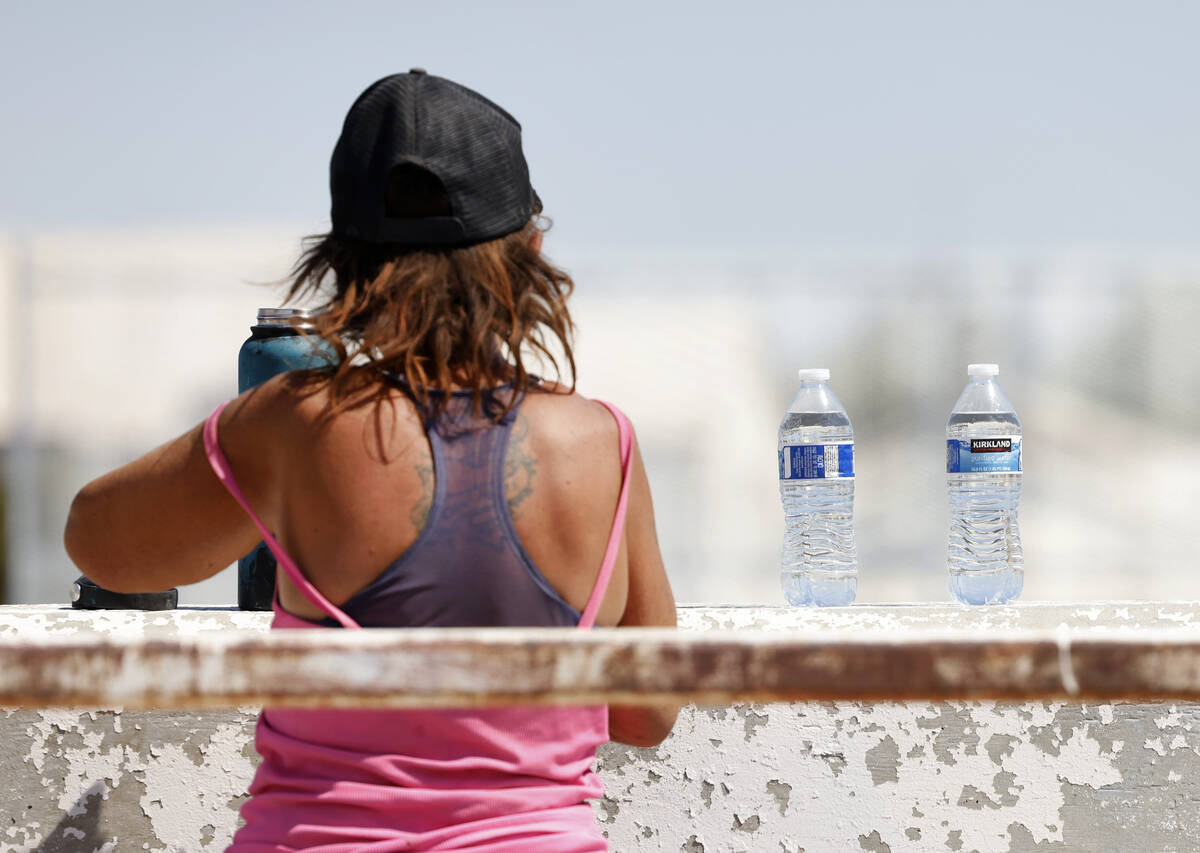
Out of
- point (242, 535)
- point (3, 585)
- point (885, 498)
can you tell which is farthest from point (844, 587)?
point (3, 585)

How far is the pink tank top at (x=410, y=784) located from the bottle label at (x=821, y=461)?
1.02 m

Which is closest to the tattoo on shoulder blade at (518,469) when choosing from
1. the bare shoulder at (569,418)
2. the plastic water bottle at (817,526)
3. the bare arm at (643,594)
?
the bare shoulder at (569,418)

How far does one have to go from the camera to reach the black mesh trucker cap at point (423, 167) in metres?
1.17

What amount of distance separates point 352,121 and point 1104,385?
3799mm

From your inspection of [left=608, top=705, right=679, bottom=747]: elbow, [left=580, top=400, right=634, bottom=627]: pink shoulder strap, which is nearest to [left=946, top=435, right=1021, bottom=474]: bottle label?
[left=608, top=705, right=679, bottom=747]: elbow

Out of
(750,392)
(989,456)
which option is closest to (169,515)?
(989,456)

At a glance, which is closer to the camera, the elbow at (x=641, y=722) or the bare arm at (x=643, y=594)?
the bare arm at (x=643, y=594)

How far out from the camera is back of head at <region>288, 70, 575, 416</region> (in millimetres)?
1146

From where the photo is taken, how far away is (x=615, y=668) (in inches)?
29.8

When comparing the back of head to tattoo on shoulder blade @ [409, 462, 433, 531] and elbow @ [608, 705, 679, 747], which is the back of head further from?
elbow @ [608, 705, 679, 747]

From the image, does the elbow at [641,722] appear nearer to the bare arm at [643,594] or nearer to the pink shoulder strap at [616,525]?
the bare arm at [643,594]

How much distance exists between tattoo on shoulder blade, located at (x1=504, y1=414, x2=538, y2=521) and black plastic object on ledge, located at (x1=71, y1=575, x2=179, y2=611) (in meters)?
1.03

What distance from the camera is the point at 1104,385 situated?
443cm

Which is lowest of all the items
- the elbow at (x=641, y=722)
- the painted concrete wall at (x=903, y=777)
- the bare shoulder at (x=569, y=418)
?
the painted concrete wall at (x=903, y=777)
